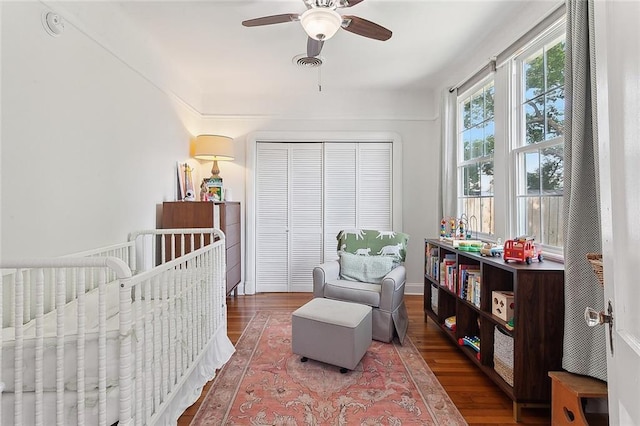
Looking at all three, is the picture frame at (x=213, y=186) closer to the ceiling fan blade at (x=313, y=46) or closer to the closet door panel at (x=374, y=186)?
the closet door panel at (x=374, y=186)

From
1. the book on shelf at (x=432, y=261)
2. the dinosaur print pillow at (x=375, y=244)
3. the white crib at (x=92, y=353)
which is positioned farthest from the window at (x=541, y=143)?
the white crib at (x=92, y=353)

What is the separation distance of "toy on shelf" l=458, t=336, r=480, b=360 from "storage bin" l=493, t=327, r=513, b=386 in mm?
195

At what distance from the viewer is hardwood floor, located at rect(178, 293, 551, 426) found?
1633 millimetres

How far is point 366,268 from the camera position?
9.22 ft

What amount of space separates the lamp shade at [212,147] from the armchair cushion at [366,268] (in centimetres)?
186

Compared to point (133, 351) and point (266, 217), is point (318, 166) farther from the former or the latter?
point (133, 351)

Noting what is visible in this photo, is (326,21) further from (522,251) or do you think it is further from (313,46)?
(522,251)

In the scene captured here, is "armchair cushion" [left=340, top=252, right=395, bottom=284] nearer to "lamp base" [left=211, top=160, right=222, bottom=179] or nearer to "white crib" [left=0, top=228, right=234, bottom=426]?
"white crib" [left=0, top=228, right=234, bottom=426]

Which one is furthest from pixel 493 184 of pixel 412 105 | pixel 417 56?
pixel 412 105

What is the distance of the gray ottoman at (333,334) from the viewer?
1975 mm

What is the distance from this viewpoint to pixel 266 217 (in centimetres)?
390

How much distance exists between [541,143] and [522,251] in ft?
2.82

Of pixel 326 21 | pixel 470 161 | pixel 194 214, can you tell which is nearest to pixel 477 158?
pixel 470 161

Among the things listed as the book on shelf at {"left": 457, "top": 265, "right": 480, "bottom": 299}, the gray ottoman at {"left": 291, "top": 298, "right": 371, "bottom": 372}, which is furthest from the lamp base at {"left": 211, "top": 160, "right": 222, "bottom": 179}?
the book on shelf at {"left": 457, "top": 265, "right": 480, "bottom": 299}
